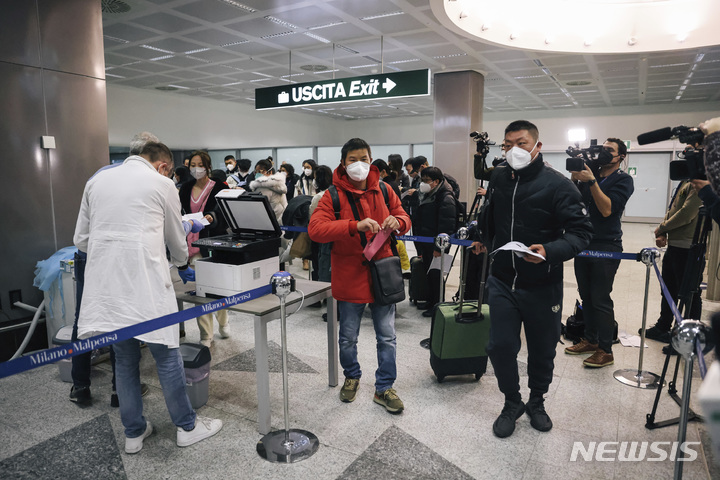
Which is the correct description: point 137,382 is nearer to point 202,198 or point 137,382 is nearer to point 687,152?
point 202,198

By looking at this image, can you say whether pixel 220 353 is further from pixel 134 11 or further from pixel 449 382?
pixel 134 11

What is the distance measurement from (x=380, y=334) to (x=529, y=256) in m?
1.04

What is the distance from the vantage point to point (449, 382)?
11.0ft

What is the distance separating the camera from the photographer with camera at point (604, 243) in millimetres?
3475

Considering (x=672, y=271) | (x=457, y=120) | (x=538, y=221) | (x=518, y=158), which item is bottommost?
(x=672, y=271)

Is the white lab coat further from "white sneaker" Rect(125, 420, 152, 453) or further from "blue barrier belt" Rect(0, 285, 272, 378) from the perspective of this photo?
"white sneaker" Rect(125, 420, 152, 453)

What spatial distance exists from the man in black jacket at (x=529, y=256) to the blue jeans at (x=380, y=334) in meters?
0.61

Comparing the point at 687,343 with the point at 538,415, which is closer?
the point at 687,343

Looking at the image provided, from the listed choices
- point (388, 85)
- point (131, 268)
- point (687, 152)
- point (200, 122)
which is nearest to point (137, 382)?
point (131, 268)

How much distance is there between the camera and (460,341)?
3244 millimetres

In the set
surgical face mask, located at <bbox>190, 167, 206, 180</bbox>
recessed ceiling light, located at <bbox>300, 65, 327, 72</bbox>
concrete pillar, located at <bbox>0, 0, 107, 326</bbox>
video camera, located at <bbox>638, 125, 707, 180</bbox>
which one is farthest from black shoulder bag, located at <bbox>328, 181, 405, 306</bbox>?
recessed ceiling light, located at <bbox>300, 65, 327, 72</bbox>

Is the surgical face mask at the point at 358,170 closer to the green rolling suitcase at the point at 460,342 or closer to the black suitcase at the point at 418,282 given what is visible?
the green rolling suitcase at the point at 460,342

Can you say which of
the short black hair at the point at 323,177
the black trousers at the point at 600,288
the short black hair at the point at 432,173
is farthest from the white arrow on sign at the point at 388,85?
the black trousers at the point at 600,288

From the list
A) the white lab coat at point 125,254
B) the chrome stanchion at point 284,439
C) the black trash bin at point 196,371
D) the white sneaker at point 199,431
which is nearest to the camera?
the white lab coat at point 125,254
